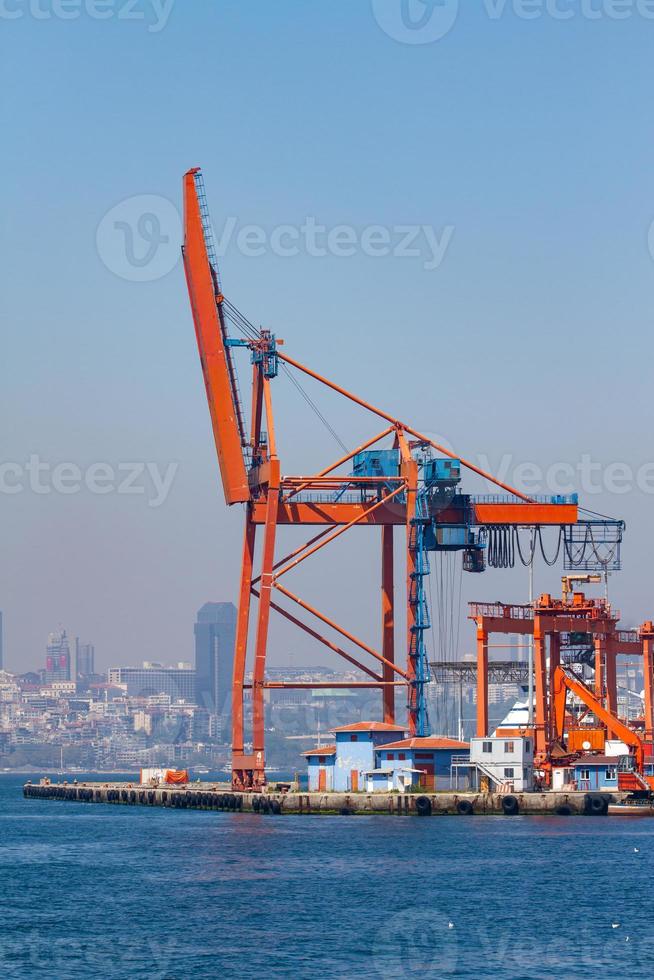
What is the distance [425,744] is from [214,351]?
2255 cm

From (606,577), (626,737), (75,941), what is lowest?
(75,941)

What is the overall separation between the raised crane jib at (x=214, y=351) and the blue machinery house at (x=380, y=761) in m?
13.6

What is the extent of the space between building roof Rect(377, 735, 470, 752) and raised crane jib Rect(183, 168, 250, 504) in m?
14.5

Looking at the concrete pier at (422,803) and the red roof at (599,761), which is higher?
the red roof at (599,761)

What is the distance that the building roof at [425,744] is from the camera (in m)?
91.3

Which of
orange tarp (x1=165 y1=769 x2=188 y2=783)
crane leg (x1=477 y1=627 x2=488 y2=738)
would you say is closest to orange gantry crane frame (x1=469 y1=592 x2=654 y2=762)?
crane leg (x1=477 y1=627 x2=488 y2=738)

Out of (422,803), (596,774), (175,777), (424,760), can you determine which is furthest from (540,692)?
(175,777)

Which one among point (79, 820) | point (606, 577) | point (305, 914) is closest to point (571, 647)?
point (606, 577)

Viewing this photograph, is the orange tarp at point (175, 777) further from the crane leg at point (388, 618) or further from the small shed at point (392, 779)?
the small shed at point (392, 779)

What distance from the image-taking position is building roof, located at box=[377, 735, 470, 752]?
91312 mm

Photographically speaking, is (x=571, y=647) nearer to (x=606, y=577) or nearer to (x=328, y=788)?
Result: (x=606, y=577)

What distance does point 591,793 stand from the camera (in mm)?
90062

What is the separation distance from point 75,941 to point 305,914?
724 cm

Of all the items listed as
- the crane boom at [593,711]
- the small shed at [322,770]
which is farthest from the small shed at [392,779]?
the crane boom at [593,711]
